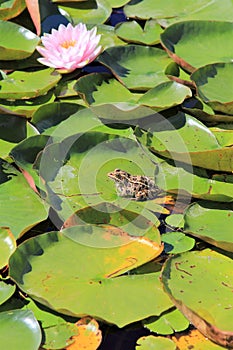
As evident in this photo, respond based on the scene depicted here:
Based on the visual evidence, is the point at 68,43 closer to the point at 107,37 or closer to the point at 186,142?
the point at 107,37

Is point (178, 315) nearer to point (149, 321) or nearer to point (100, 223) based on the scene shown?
point (149, 321)

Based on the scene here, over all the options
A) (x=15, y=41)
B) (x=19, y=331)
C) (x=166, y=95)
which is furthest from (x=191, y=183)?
(x=15, y=41)

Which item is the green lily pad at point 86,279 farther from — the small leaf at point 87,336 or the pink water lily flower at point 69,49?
the pink water lily flower at point 69,49

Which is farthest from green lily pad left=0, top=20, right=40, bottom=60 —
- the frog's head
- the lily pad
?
the lily pad

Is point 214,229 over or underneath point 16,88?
underneath

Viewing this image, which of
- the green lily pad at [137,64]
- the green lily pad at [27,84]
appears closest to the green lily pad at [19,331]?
the green lily pad at [27,84]

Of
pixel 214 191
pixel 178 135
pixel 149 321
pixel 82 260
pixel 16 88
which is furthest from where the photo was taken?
pixel 16 88

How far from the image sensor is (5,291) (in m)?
1.80

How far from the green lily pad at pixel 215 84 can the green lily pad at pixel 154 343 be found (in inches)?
38.8

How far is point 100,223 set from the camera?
1.96 m

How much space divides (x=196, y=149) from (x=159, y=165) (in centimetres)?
14

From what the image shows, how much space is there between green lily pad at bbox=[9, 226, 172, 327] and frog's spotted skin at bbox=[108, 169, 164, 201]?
223 millimetres

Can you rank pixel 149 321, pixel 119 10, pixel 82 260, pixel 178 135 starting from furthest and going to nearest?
pixel 119 10 → pixel 178 135 → pixel 82 260 → pixel 149 321

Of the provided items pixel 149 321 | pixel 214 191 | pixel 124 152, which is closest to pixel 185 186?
pixel 214 191
